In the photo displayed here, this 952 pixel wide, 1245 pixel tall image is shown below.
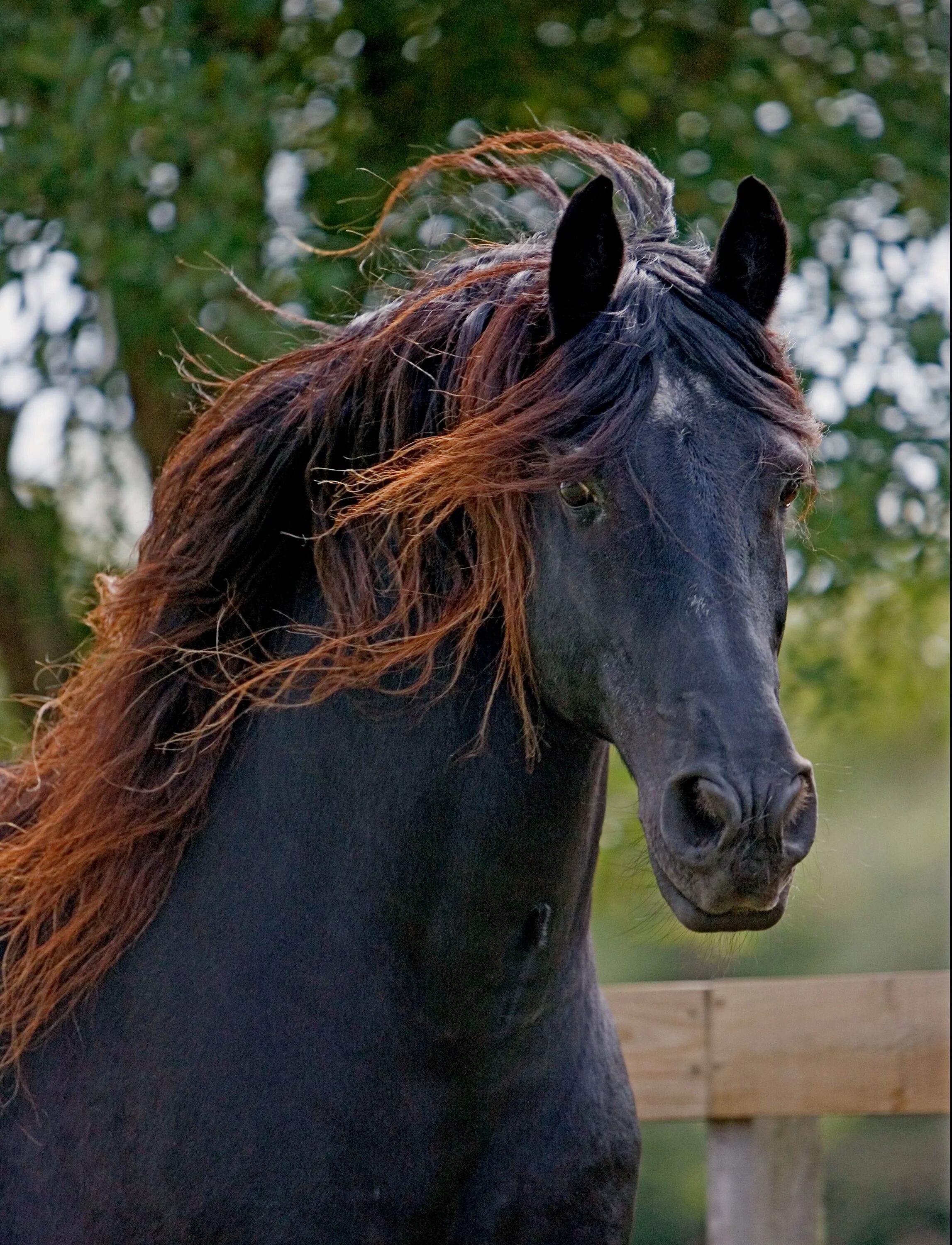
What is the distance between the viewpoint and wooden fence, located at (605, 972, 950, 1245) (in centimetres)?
398

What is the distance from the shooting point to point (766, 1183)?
4.00m

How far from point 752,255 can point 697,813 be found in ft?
2.98

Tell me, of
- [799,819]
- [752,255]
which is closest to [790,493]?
[752,255]

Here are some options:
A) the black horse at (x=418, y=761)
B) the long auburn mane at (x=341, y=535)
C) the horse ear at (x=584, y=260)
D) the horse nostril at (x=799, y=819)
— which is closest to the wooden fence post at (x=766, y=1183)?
the black horse at (x=418, y=761)

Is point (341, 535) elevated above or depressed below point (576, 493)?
below

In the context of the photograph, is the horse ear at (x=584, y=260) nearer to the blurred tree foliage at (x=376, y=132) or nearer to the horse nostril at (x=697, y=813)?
the horse nostril at (x=697, y=813)

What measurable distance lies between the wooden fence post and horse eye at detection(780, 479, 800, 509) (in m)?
2.58

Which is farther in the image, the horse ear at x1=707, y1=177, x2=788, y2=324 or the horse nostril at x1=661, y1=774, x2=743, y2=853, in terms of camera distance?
the horse ear at x1=707, y1=177, x2=788, y2=324

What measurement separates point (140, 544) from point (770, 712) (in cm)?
126

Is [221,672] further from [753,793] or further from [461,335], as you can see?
[753,793]

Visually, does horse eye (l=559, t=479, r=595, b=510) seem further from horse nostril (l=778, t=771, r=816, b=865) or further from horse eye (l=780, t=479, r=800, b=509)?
horse nostril (l=778, t=771, r=816, b=865)

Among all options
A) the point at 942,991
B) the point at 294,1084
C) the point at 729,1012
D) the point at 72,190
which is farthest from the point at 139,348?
the point at 294,1084

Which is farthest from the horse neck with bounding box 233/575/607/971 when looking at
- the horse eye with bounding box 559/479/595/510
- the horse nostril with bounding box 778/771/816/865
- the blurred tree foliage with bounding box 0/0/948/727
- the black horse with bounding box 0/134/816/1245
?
the blurred tree foliage with bounding box 0/0/948/727

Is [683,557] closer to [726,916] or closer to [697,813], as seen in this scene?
[697,813]
